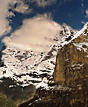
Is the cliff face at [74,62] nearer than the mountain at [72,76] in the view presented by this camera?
No

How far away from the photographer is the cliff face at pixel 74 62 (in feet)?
317

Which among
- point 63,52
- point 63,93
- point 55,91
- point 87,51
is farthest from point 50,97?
point 87,51

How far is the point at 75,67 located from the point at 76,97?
40.5 ft

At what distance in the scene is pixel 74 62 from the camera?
101 metres

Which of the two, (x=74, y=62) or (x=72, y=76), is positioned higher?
(x=74, y=62)

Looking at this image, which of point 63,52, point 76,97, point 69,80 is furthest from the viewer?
point 63,52

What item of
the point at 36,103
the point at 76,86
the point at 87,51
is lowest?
the point at 36,103

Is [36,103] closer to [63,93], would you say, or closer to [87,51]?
[63,93]

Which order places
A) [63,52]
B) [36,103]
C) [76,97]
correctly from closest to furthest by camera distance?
[76,97] → [63,52] → [36,103]

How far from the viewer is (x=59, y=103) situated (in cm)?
10431

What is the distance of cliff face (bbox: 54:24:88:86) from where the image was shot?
96688mm

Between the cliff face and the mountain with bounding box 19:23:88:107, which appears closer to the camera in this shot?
the mountain with bounding box 19:23:88:107

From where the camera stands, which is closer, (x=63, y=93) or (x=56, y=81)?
(x=63, y=93)

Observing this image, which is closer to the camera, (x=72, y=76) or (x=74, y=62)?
(x=72, y=76)
